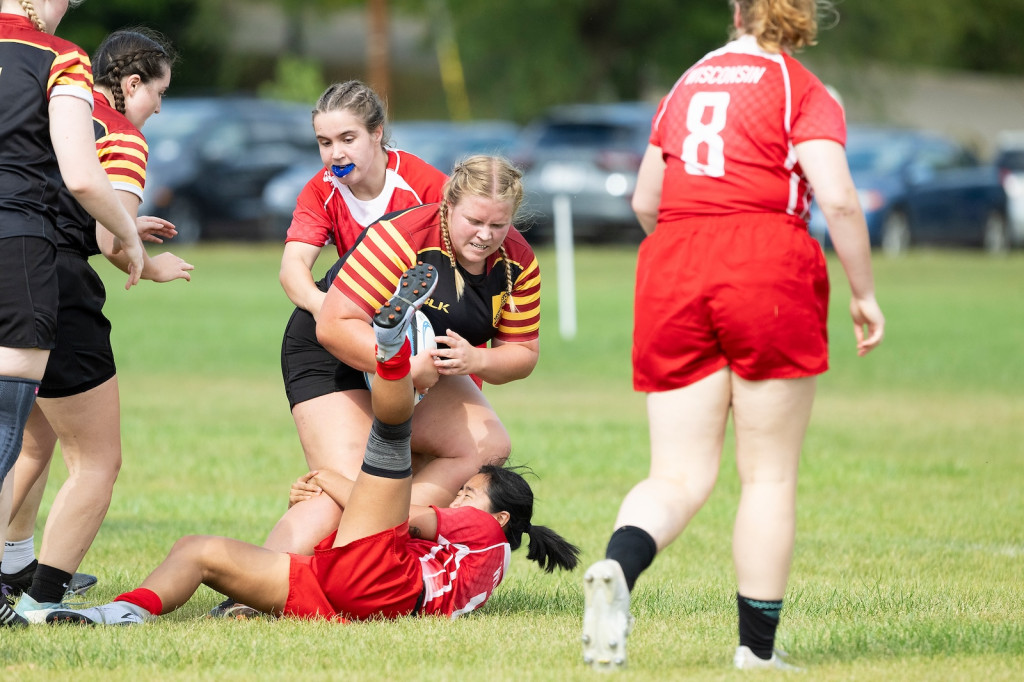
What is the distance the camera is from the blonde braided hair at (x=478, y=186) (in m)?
5.02

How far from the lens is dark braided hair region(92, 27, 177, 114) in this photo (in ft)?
17.5

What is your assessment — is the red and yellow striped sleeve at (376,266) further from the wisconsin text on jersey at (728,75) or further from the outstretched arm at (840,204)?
the outstretched arm at (840,204)

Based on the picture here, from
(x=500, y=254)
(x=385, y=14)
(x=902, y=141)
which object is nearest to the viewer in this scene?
(x=500, y=254)

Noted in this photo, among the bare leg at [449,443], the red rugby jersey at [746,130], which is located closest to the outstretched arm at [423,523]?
the bare leg at [449,443]

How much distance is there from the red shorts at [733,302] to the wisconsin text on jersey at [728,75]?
1.21 feet

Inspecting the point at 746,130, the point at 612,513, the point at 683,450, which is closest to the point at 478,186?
the point at 746,130

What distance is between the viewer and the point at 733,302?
413 centimetres

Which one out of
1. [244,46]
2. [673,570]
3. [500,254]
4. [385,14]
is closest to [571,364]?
[673,570]

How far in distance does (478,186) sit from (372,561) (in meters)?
1.26

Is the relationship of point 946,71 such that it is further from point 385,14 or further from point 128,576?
point 128,576

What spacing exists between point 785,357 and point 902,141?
2397cm

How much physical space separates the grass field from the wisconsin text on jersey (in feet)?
5.28

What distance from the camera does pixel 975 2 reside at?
155ft

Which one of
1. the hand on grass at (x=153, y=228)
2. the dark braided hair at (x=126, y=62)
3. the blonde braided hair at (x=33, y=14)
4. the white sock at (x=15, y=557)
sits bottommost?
the white sock at (x=15, y=557)
